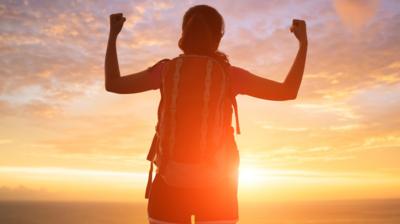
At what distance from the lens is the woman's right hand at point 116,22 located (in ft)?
10.1

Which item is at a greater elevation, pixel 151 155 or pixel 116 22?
pixel 116 22

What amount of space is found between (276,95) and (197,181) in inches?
34.0

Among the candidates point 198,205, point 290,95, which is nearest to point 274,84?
point 290,95

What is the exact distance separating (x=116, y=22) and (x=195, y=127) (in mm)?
1078

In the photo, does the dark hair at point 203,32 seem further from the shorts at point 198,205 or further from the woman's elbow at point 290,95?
the shorts at point 198,205

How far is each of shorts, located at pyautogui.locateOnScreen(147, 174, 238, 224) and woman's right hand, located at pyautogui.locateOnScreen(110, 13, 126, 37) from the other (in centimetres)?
127

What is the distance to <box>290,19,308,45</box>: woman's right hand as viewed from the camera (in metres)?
3.00

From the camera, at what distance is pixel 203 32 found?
292cm

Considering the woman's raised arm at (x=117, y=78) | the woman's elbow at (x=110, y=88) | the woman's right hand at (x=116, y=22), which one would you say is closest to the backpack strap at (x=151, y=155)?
the woman's raised arm at (x=117, y=78)

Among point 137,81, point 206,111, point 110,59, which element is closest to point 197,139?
point 206,111

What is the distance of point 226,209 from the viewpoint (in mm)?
2752

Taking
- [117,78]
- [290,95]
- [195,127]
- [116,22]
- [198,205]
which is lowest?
[198,205]

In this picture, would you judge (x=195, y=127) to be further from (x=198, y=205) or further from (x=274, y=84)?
(x=274, y=84)

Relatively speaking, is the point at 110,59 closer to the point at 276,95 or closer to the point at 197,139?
the point at 197,139
